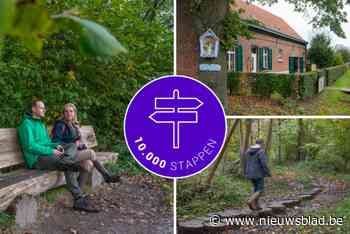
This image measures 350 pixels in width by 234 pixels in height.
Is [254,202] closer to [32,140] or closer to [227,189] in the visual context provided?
[227,189]

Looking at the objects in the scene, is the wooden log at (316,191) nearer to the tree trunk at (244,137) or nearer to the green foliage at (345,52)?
the tree trunk at (244,137)

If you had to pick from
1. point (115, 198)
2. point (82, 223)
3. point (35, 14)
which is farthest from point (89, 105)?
point (35, 14)

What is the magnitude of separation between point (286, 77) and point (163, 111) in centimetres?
103

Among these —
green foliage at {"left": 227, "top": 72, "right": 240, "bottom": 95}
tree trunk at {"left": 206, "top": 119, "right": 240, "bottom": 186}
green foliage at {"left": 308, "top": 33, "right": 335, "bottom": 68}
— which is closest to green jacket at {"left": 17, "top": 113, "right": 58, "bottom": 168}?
tree trunk at {"left": 206, "top": 119, "right": 240, "bottom": 186}

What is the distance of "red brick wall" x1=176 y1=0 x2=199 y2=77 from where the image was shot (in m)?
3.65

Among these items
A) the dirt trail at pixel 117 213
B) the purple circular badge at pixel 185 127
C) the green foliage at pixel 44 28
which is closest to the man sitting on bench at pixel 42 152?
the dirt trail at pixel 117 213

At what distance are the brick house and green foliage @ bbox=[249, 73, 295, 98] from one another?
6 centimetres

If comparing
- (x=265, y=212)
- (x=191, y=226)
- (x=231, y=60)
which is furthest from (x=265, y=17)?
(x=191, y=226)

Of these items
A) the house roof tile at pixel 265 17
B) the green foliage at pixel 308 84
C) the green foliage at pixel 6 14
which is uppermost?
the house roof tile at pixel 265 17

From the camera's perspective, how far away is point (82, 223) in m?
4.04

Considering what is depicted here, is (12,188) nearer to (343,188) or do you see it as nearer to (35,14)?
(343,188)

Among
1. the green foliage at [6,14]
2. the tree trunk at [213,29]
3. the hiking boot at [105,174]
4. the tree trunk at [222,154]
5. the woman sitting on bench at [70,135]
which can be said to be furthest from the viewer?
the hiking boot at [105,174]

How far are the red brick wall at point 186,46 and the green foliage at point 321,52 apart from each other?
0.83 m

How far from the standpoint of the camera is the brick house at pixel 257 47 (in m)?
3.71
